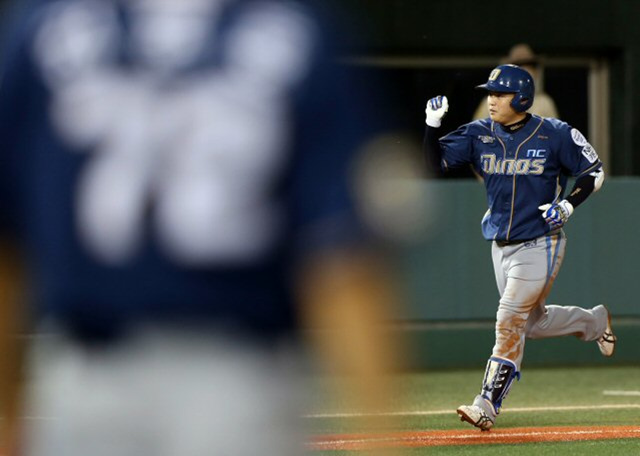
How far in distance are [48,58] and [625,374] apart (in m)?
10.3

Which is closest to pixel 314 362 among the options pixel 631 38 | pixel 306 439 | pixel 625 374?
pixel 306 439

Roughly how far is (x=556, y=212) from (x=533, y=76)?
13.7 ft

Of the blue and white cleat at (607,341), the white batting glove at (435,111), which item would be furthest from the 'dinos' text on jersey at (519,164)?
the blue and white cleat at (607,341)

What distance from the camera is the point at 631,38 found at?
45.7ft

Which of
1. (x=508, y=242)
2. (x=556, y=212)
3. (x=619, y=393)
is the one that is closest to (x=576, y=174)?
(x=556, y=212)

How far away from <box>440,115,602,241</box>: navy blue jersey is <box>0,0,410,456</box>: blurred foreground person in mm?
6904

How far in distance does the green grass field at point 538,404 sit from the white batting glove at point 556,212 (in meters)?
1.14

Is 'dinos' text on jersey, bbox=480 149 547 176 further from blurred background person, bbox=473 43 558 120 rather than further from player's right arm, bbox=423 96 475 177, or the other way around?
blurred background person, bbox=473 43 558 120

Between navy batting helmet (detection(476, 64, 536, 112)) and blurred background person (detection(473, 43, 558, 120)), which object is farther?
blurred background person (detection(473, 43, 558, 120))

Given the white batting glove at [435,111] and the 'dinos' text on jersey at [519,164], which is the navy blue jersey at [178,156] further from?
the white batting glove at [435,111]

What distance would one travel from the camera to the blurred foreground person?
2240mm

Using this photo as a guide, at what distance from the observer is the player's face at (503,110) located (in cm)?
912

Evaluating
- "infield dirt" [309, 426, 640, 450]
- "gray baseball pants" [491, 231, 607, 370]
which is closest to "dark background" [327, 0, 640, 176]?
"gray baseball pants" [491, 231, 607, 370]

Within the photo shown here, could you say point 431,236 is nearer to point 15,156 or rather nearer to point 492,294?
point 492,294
